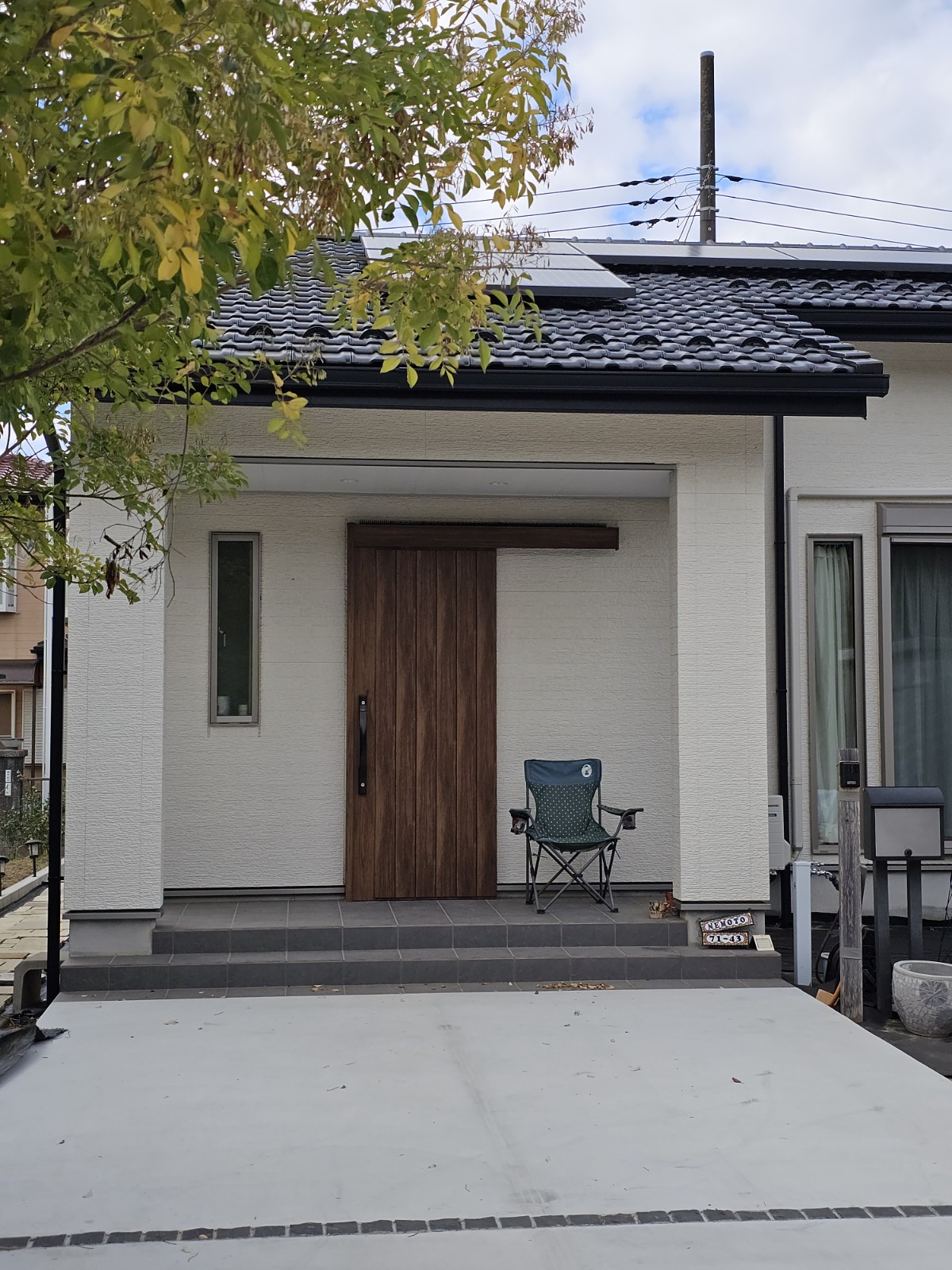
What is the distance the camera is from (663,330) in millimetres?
7590

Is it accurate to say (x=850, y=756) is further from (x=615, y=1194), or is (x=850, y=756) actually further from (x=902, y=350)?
(x=902, y=350)

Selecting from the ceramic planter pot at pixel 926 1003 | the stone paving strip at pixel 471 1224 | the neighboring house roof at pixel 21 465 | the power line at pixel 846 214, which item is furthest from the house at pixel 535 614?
the power line at pixel 846 214

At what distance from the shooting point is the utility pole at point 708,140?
17542mm

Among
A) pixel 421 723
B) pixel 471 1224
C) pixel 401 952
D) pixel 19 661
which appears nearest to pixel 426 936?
pixel 401 952

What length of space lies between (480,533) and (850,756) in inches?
114

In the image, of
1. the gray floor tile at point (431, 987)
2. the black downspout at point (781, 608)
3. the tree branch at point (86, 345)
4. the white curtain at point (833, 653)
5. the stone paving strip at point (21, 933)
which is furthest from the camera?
the white curtain at point (833, 653)

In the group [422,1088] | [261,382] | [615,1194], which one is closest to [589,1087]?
[422,1088]

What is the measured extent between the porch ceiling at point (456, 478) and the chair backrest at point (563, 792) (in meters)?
1.76

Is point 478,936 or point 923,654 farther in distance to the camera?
point 923,654

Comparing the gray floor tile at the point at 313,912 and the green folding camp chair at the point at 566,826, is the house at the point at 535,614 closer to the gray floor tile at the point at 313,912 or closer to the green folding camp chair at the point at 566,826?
the gray floor tile at the point at 313,912

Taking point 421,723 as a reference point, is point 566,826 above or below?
below

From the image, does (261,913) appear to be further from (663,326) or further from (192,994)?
(663,326)

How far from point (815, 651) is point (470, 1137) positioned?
4937mm

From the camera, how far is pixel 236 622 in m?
7.89
